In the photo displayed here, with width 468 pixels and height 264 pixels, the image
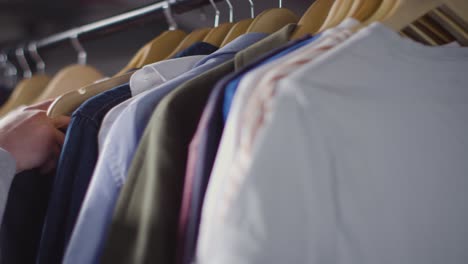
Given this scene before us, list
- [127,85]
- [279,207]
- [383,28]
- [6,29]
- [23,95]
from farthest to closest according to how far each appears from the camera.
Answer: [6,29], [23,95], [127,85], [383,28], [279,207]

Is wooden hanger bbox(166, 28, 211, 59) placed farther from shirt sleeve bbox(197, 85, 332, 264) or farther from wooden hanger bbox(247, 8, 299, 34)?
shirt sleeve bbox(197, 85, 332, 264)

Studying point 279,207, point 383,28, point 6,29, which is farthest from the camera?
point 6,29

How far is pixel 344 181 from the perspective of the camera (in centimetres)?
43

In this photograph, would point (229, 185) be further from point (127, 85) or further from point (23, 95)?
point (23, 95)

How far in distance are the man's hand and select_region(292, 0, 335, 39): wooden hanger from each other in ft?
0.95

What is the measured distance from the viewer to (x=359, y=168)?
0.44m

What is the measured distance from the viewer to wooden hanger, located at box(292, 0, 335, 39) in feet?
1.99

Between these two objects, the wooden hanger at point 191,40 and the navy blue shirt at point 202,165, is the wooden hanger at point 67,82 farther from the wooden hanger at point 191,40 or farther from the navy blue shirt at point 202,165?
the navy blue shirt at point 202,165

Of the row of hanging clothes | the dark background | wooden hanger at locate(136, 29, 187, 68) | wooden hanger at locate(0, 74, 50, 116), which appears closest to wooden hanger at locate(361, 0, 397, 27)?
the row of hanging clothes

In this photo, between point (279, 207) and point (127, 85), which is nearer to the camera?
point (279, 207)

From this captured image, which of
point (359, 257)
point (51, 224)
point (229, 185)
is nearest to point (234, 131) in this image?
point (229, 185)

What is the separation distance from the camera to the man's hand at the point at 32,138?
61 cm

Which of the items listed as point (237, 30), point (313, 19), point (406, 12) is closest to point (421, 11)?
point (406, 12)

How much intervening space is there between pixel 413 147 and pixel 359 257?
0.39 ft
